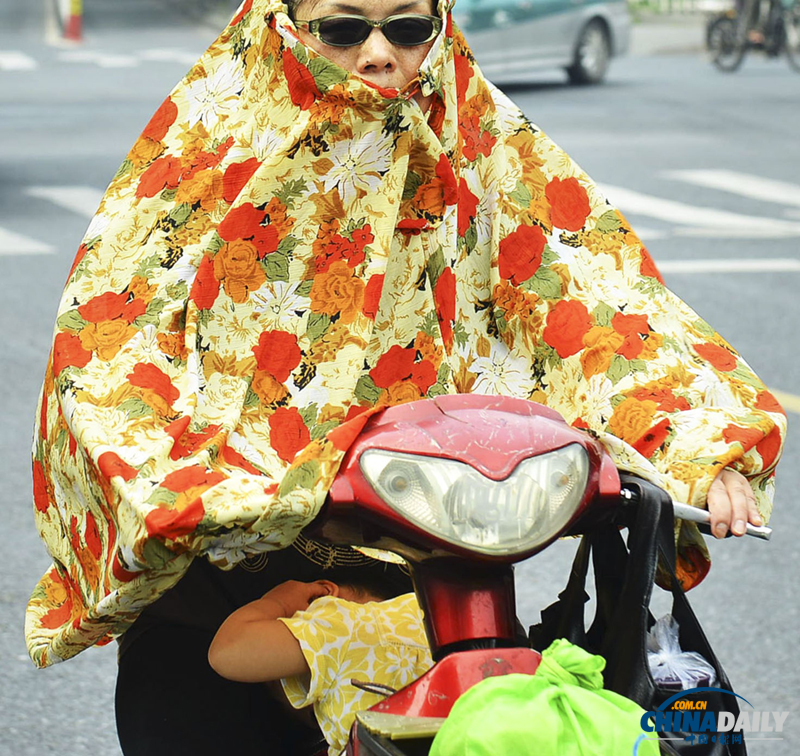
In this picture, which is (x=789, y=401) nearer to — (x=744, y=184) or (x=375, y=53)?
(x=375, y=53)

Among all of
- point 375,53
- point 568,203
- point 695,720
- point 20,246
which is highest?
point 375,53

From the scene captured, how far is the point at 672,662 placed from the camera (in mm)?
1742

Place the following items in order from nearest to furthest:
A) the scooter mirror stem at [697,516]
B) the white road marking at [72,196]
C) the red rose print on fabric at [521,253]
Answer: the scooter mirror stem at [697,516] → the red rose print on fabric at [521,253] → the white road marking at [72,196]

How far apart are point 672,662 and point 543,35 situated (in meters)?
15.1

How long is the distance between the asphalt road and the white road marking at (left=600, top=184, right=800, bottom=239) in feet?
0.09

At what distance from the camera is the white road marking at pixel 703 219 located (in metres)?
9.55

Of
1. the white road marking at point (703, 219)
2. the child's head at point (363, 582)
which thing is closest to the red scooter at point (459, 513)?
the child's head at point (363, 582)

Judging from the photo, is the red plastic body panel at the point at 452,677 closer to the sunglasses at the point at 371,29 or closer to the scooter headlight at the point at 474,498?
the scooter headlight at the point at 474,498

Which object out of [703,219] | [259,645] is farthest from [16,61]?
[259,645]

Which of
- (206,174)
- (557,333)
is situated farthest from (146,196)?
(557,333)

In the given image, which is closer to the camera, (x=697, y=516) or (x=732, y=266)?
(x=697, y=516)

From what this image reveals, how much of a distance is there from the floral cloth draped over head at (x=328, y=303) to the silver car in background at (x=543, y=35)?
12.9 meters

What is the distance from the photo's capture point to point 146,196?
231 cm

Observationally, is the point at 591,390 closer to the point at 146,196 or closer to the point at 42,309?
the point at 146,196
